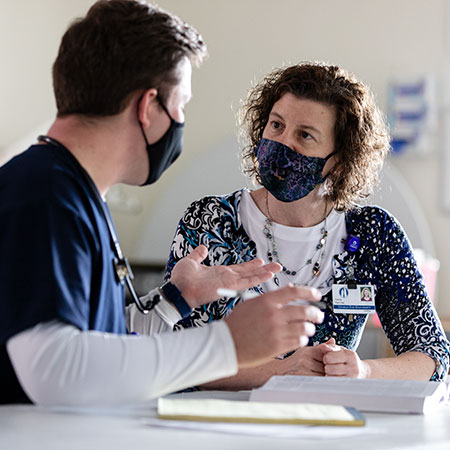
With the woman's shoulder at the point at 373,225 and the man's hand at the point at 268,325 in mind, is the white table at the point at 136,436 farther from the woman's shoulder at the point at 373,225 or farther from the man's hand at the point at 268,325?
the woman's shoulder at the point at 373,225

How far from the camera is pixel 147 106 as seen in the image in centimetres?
113

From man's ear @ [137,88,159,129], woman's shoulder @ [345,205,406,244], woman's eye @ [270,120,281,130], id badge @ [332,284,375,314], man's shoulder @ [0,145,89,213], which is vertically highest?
man's ear @ [137,88,159,129]

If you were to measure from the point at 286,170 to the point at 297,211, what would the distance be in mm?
134

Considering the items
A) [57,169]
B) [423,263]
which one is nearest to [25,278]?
[57,169]

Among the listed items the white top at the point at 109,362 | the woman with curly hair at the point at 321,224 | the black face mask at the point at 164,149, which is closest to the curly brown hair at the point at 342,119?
the woman with curly hair at the point at 321,224

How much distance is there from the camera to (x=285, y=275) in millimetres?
1801

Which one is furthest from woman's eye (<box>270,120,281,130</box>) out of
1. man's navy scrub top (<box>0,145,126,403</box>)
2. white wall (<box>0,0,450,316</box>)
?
white wall (<box>0,0,450,316</box>)

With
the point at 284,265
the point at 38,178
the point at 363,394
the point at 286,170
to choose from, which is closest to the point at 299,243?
the point at 284,265

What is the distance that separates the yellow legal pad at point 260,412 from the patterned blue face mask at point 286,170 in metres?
0.76

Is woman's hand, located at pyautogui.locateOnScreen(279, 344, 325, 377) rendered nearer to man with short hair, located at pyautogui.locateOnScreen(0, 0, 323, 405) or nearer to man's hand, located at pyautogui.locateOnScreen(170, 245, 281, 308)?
man's hand, located at pyautogui.locateOnScreen(170, 245, 281, 308)

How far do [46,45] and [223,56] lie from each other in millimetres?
1003

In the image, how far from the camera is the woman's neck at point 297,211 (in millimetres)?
1883

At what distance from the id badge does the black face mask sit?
666mm

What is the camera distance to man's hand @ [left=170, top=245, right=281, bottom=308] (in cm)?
140
